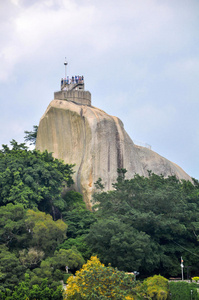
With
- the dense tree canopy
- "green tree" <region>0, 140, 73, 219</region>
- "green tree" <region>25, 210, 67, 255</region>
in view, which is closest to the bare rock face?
"green tree" <region>0, 140, 73, 219</region>

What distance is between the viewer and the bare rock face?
41.0 meters

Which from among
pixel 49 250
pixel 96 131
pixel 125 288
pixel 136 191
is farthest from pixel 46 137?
pixel 125 288

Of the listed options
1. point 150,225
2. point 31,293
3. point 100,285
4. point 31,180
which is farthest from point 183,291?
point 31,180

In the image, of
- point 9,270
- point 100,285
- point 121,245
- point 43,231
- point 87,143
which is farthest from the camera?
point 87,143

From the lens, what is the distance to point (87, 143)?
42000mm

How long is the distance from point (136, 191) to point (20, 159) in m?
8.62

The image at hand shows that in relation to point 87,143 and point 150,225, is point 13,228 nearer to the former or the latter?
point 150,225

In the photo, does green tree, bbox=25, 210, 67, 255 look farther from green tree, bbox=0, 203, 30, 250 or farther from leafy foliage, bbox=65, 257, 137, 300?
leafy foliage, bbox=65, 257, 137, 300

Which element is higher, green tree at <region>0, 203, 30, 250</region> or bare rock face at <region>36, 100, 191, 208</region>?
bare rock face at <region>36, 100, 191, 208</region>

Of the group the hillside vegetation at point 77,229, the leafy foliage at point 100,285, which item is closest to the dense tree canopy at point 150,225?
the hillside vegetation at point 77,229

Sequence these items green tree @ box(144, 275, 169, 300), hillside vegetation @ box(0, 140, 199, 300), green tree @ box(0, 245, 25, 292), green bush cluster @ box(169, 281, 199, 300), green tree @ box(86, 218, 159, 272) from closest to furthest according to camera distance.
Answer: green tree @ box(144, 275, 169, 300), green bush cluster @ box(169, 281, 199, 300), green tree @ box(0, 245, 25, 292), hillside vegetation @ box(0, 140, 199, 300), green tree @ box(86, 218, 159, 272)

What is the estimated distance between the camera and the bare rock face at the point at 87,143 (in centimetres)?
4100

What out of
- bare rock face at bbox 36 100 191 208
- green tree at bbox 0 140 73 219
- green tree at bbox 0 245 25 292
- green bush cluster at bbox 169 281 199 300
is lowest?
green bush cluster at bbox 169 281 199 300

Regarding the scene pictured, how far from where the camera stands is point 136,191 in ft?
114
